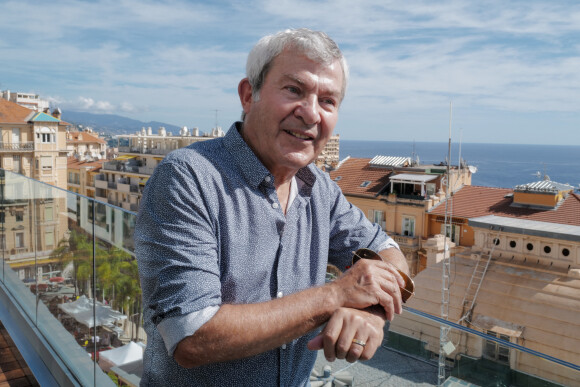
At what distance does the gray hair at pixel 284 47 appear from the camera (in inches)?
46.0

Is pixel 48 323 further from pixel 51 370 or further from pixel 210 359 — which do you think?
pixel 210 359

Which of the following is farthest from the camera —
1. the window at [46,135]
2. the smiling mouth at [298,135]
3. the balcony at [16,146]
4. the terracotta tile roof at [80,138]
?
the terracotta tile roof at [80,138]

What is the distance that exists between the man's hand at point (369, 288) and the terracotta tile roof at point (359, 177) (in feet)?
69.3

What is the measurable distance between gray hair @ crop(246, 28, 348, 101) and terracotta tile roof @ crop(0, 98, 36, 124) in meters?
31.9

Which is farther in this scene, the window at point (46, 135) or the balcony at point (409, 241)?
the window at point (46, 135)

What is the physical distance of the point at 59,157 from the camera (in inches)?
1262

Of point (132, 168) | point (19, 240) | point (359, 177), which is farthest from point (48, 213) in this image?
point (132, 168)

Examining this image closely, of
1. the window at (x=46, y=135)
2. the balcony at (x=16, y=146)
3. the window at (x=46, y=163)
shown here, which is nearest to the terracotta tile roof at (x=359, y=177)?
the window at (x=46, y=135)

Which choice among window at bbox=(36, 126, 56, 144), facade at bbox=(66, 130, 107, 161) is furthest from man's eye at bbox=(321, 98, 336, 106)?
facade at bbox=(66, 130, 107, 161)

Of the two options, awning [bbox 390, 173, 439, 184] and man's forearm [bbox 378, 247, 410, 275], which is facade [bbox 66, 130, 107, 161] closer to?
awning [bbox 390, 173, 439, 184]

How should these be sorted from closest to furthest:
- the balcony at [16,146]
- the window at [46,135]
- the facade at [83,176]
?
the balcony at [16,146] < the window at [46,135] < the facade at [83,176]

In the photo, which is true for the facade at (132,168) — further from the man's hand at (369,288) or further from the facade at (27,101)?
the man's hand at (369,288)

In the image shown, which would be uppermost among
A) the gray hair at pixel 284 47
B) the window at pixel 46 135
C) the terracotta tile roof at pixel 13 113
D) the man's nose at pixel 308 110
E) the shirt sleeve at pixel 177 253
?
the terracotta tile roof at pixel 13 113

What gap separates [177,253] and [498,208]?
67.7 feet
